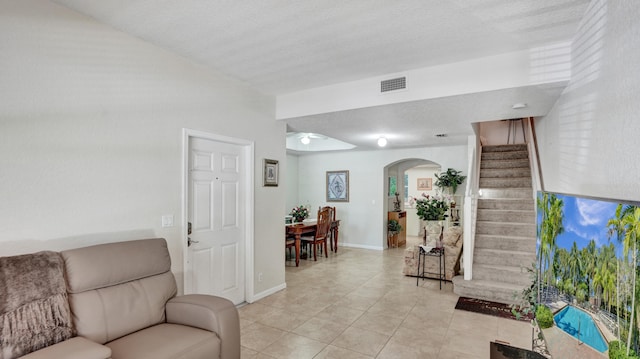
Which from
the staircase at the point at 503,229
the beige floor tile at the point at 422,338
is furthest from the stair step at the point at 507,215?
the beige floor tile at the point at 422,338

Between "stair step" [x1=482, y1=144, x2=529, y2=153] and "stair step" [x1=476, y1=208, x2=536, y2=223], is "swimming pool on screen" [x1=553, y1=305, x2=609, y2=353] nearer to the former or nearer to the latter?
"stair step" [x1=476, y1=208, x2=536, y2=223]

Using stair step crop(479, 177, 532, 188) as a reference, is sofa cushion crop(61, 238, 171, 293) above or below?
below

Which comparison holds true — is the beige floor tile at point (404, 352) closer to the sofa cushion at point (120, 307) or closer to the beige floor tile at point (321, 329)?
the beige floor tile at point (321, 329)

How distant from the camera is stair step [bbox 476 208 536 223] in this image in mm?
4852

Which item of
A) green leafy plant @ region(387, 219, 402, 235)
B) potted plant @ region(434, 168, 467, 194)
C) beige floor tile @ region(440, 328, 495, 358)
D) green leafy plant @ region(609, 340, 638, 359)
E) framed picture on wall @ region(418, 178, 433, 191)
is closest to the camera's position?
green leafy plant @ region(609, 340, 638, 359)

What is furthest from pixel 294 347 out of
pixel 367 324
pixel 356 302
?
pixel 356 302

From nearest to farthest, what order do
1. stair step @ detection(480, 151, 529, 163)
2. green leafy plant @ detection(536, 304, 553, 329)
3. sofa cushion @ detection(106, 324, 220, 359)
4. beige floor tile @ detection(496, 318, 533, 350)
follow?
green leafy plant @ detection(536, 304, 553, 329) → sofa cushion @ detection(106, 324, 220, 359) → beige floor tile @ detection(496, 318, 533, 350) → stair step @ detection(480, 151, 529, 163)

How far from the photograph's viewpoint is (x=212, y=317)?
212 centimetres

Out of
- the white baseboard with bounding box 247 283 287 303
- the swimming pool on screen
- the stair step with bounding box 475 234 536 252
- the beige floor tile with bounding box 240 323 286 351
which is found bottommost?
the beige floor tile with bounding box 240 323 286 351

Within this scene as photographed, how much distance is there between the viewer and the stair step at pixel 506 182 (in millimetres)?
5543

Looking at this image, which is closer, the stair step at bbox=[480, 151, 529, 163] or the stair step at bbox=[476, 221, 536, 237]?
the stair step at bbox=[476, 221, 536, 237]

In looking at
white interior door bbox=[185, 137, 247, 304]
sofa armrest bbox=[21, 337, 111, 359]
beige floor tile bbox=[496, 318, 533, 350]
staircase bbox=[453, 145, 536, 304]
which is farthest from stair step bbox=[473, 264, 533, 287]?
sofa armrest bbox=[21, 337, 111, 359]

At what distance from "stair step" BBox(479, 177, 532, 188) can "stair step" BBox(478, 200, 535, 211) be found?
11.1 inches

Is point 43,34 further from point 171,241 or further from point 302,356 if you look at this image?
point 302,356
